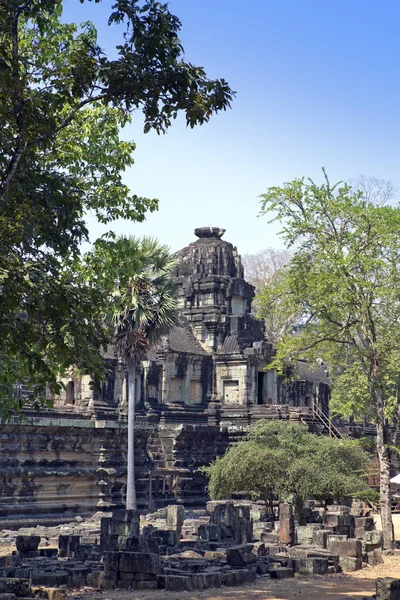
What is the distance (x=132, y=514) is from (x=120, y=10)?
11900 millimetres

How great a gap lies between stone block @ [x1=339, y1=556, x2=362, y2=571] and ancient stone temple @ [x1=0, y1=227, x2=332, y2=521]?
11.6m

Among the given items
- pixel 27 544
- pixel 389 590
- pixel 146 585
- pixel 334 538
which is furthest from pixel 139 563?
pixel 334 538

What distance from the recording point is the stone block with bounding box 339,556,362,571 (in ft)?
65.0

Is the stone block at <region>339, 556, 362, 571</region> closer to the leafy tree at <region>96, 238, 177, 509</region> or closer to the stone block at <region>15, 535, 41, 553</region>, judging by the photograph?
the stone block at <region>15, 535, 41, 553</region>

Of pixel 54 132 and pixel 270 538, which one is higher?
pixel 54 132

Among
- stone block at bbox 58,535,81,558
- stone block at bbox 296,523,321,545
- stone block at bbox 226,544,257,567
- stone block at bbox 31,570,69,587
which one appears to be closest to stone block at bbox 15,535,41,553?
stone block at bbox 58,535,81,558

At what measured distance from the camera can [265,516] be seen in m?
26.7

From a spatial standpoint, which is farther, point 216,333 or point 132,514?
point 216,333

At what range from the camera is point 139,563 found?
54.0 feet

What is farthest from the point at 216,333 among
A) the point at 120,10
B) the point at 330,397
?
the point at 120,10

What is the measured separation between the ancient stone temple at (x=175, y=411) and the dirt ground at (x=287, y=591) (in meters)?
12.9

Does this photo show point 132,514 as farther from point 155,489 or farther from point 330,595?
point 155,489

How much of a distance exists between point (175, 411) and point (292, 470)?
17.0m

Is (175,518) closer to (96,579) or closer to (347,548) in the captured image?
(347,548)
